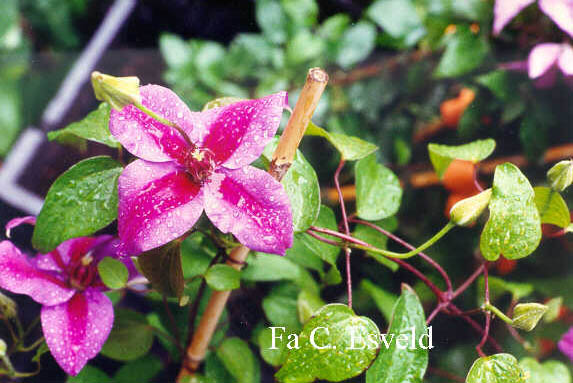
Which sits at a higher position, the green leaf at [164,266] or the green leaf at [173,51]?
the green leaf at [173,51]

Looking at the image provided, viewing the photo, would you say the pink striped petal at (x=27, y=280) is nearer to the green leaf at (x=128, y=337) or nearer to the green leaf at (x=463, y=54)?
the green leaf at (x=128, y=337)

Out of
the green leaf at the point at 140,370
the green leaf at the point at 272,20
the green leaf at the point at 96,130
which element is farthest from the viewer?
the green leaf at the point at 272,20

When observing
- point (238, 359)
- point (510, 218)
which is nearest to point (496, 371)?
point (510, 218)

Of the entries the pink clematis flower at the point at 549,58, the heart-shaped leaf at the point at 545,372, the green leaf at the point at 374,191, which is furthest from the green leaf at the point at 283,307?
the pink clematis flower at the point at 549,58

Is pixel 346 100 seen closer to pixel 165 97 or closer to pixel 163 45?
pixel 163 45

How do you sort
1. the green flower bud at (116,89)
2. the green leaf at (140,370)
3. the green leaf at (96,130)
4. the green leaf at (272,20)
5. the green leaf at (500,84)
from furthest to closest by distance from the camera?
the green leaf at (272,20)
the green leaf at (500,84)
the green leaf at (140,370)
the green leaf at (96,130)
the green flower bud at (116,89)

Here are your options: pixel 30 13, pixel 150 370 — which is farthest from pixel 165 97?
pixel 30 13
